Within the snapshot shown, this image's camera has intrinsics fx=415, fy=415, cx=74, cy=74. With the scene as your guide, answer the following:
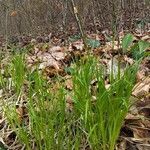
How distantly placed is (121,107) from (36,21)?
7.93m

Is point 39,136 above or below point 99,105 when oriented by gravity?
below

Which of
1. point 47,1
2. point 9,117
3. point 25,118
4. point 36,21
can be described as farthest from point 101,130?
point 36,21

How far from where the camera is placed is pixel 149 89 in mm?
1929

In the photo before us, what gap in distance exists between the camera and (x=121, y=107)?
1514 mm

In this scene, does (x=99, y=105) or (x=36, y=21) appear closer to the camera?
(x=99, y=105)

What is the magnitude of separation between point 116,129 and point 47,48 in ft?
9.90

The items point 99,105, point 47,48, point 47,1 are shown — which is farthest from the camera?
point 47,1

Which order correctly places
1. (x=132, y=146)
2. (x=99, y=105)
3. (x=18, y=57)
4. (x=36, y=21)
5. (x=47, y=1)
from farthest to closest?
(x=36, y=21) → (x=47, y=1) → (x=18, y=57) → (x=132, y=146) → (x=99, y=105)

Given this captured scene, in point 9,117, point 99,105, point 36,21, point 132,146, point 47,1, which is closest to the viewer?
point 99,105

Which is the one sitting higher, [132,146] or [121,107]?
[121,107]

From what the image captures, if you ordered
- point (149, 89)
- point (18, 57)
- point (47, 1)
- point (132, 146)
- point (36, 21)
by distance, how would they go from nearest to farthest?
point (132, 146) → point (149, 89) → point (18, 57) → point (47, 1) → point (36, 21)

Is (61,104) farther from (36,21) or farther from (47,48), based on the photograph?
A: (36,21)

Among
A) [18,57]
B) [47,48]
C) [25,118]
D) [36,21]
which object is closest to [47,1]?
[36,21]

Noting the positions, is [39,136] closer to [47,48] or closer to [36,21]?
[47,48]
